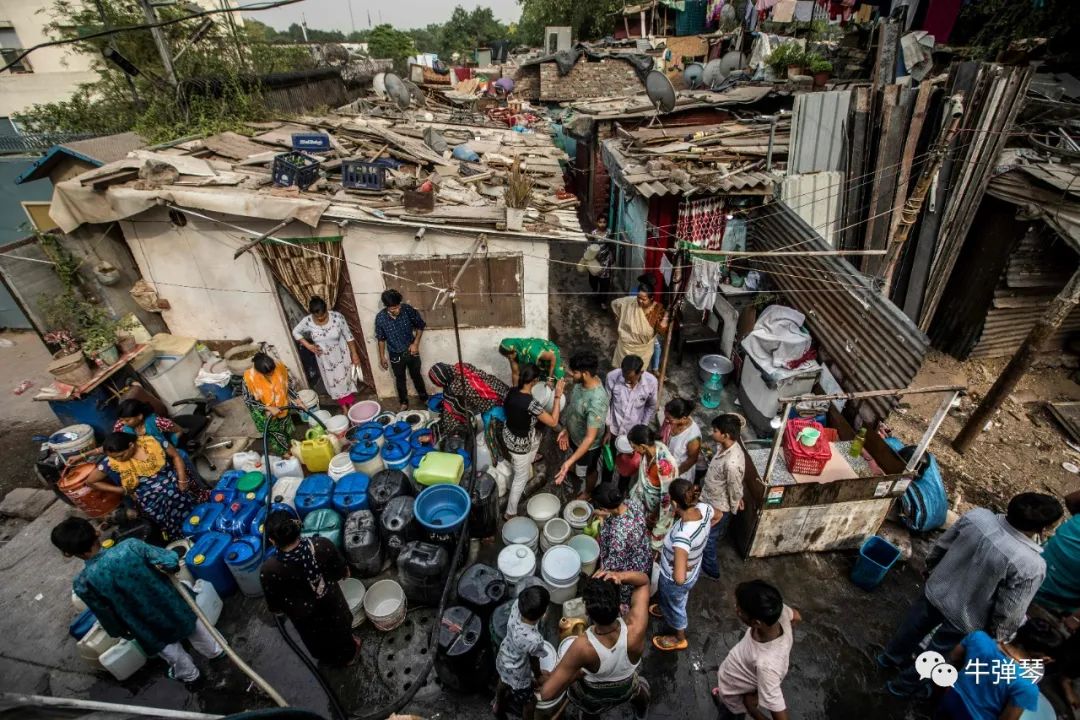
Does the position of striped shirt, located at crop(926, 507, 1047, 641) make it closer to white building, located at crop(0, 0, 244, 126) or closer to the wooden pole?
the wooden pole

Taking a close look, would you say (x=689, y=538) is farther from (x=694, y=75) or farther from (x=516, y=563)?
(x=694, y=75)

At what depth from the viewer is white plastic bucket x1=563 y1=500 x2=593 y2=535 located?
5.53m

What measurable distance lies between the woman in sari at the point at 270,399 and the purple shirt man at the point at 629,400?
442 centimetres

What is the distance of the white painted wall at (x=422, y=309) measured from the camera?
7.01 m

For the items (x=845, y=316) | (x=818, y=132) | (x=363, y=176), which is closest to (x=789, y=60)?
(x=818, y=132)

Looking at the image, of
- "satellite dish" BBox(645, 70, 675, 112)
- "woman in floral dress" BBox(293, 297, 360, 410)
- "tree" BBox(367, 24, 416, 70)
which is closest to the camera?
"woman in floral dress" BBox(293, 297, 360, 410)

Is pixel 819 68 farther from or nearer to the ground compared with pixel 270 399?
farther from the ground

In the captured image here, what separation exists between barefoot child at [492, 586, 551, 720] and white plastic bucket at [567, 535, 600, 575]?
159cm

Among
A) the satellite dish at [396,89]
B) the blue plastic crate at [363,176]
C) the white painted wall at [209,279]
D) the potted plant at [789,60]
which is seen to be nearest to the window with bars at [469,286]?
the blue plastic crate at [363,176]

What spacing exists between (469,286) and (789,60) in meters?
11.6

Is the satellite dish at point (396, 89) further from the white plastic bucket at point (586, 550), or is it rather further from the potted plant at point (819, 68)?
the white plastic bucket at point (586, 550)

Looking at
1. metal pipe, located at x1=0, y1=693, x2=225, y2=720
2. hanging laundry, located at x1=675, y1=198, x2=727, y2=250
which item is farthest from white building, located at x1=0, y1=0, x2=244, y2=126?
metal pipe, located at x1=0, y1=693, x2=225, y2=720

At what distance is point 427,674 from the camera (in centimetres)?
442

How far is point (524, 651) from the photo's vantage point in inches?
135
